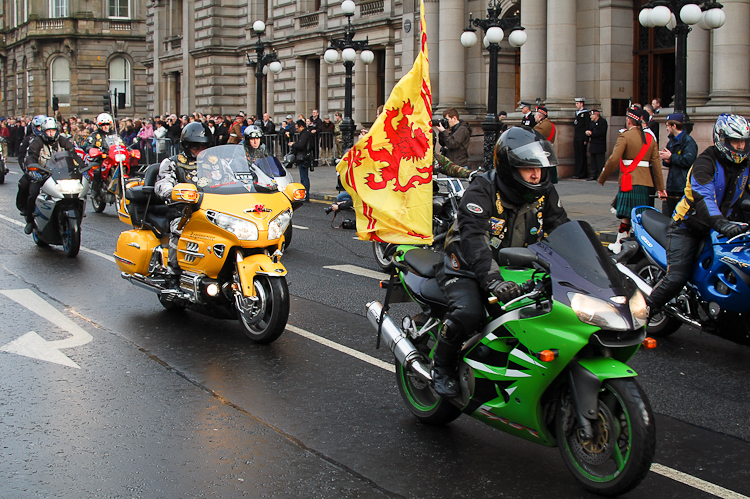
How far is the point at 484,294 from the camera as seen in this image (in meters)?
4.39

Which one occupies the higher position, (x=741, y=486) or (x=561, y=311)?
(x=561, y=311)

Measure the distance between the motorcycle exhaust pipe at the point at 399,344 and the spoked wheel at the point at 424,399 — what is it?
7 centimetres

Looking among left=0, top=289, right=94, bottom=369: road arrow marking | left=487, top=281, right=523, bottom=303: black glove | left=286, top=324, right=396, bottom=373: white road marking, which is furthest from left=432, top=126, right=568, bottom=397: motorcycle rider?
left=0, top=289, right=94, bottom=369: road arrow marking

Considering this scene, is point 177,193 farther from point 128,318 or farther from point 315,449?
point 315,449

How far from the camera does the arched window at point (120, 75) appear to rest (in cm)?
6888

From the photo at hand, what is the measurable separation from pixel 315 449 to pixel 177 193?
9.81ft

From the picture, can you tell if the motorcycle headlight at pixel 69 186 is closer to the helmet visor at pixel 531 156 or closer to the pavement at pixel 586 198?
the pavement at pixel 586 198

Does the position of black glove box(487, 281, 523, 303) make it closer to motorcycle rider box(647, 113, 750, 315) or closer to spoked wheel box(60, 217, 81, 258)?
motorcycle rider box(647, 113, 750, 315)

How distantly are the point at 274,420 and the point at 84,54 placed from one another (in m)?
68.5

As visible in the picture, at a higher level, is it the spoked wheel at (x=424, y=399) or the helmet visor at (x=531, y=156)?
the helmet visor at (x=531, y=156)

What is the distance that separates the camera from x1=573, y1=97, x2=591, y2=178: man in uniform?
2181 centimetres

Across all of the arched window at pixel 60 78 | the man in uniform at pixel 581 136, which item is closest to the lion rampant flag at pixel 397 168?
the man in uniform at pixel 581 136

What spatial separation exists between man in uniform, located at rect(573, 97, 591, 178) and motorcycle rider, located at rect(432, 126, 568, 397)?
1791 cm

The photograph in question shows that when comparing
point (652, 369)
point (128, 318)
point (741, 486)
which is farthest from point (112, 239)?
point (741, 486)
